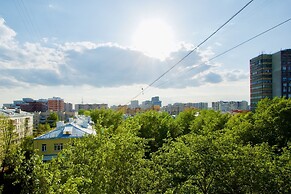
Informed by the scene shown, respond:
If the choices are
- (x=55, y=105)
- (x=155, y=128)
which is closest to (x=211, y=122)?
(x=155, y=128)

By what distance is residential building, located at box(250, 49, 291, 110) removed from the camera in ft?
272

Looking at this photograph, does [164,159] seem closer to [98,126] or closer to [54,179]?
[98,126]

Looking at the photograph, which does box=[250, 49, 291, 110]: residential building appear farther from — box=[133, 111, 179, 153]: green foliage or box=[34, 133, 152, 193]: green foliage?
box=[34, 133, 152, 193]: green foliage

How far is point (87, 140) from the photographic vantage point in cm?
1339

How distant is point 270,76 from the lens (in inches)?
3484

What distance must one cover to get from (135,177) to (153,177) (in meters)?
0.96

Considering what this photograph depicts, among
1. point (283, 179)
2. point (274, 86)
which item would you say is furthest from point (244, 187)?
point (274, 86)

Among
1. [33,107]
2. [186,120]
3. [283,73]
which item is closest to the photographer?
[186,120]

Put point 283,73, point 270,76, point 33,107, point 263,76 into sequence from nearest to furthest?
1. point 283,73
2. point 263,76
3. point 270,76
4. point 33,107

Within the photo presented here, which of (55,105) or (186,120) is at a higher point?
(55,105)

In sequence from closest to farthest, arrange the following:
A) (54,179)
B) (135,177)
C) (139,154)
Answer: (54,179) < (135,177) < (139,154)

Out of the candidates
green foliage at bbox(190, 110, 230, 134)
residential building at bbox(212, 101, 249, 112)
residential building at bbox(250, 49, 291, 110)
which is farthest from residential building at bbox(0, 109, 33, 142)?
residential building at bbox(212, 101, 249, 112)

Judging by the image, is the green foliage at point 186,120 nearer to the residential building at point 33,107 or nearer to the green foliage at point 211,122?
the green foliage at point 211,122

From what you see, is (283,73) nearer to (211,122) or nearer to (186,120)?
(186,120)
